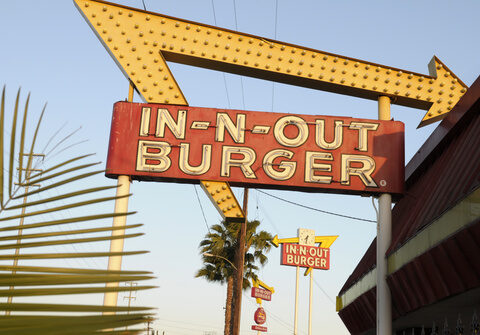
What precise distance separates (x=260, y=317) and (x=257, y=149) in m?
29.9

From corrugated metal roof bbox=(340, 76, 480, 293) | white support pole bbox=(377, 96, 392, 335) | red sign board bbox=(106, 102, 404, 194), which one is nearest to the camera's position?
corrugated metal roof bbox=(340, 76, 480, 293)

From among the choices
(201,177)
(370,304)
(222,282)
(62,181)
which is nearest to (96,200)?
(62,181)

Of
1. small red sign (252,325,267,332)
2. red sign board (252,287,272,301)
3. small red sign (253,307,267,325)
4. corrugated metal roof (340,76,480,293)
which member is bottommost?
small red sign (252,325,267,332)

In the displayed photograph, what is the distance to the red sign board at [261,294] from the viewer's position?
3628cm

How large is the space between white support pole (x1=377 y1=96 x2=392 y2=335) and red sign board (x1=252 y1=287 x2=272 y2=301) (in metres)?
26.5

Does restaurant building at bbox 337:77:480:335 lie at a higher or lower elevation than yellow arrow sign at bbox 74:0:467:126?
lower

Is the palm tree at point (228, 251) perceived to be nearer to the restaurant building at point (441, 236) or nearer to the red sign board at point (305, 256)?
the red sign board at point (305, 256)

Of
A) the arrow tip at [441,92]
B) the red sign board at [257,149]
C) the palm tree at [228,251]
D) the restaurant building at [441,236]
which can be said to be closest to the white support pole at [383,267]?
the restaurant building at [441,236]

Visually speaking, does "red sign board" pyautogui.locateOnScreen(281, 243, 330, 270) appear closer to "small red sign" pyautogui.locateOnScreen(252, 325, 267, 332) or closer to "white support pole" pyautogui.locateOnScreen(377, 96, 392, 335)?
"small red sign" pyautogui.locateOnScreen(252, 325, 267, 332)

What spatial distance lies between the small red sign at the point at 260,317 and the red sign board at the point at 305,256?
14.1ft

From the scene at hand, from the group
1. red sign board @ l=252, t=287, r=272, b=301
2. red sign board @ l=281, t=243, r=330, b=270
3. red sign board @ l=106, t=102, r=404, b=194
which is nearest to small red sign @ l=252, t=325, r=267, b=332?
red sign board @ l=252, t=287, r=272, b=301

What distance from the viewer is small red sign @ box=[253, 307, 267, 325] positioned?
38875 millimetres

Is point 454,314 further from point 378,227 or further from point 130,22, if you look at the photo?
point 130,22

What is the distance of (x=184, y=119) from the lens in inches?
431
